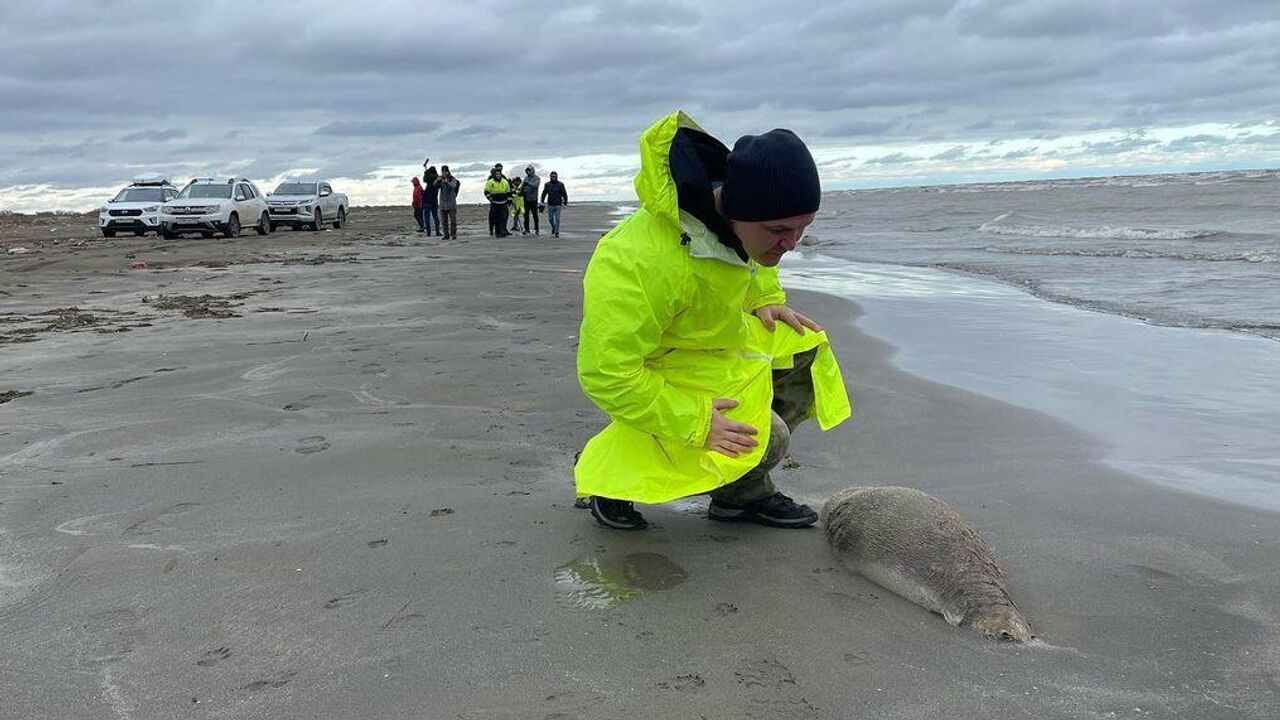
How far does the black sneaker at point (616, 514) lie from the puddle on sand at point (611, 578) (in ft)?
0.65

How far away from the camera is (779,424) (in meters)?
3.46

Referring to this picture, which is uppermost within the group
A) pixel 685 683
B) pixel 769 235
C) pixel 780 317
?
pixel 769 235

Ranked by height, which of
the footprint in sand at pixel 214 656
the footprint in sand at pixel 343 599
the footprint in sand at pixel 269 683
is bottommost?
the footprint in sand at pixel 269 683

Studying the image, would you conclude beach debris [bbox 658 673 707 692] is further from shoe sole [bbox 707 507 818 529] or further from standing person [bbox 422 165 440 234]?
standing person [bbox 422 165 440 234]

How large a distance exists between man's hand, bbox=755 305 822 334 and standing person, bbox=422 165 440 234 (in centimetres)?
2260

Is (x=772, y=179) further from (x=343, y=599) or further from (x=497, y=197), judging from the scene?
(x=497, y=197)

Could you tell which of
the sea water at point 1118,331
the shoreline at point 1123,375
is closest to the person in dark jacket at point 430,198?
the sea water at point 1118,331

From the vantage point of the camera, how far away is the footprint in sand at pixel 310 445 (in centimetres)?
445

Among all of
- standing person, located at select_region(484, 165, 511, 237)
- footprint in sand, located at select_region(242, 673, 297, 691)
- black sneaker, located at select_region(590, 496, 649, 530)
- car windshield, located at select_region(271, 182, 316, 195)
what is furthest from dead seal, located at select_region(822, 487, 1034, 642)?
car windshield, located at select_region(271, 182, 316, 195)

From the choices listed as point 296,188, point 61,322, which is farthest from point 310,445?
point 296,188

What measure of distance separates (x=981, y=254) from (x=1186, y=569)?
15723mm

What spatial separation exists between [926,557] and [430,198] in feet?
80.6

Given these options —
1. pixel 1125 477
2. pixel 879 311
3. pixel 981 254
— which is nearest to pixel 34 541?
pixel 1125 477

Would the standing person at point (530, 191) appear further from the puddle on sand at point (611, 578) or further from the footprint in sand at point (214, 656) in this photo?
the footprint in sand at point (214, 656)
